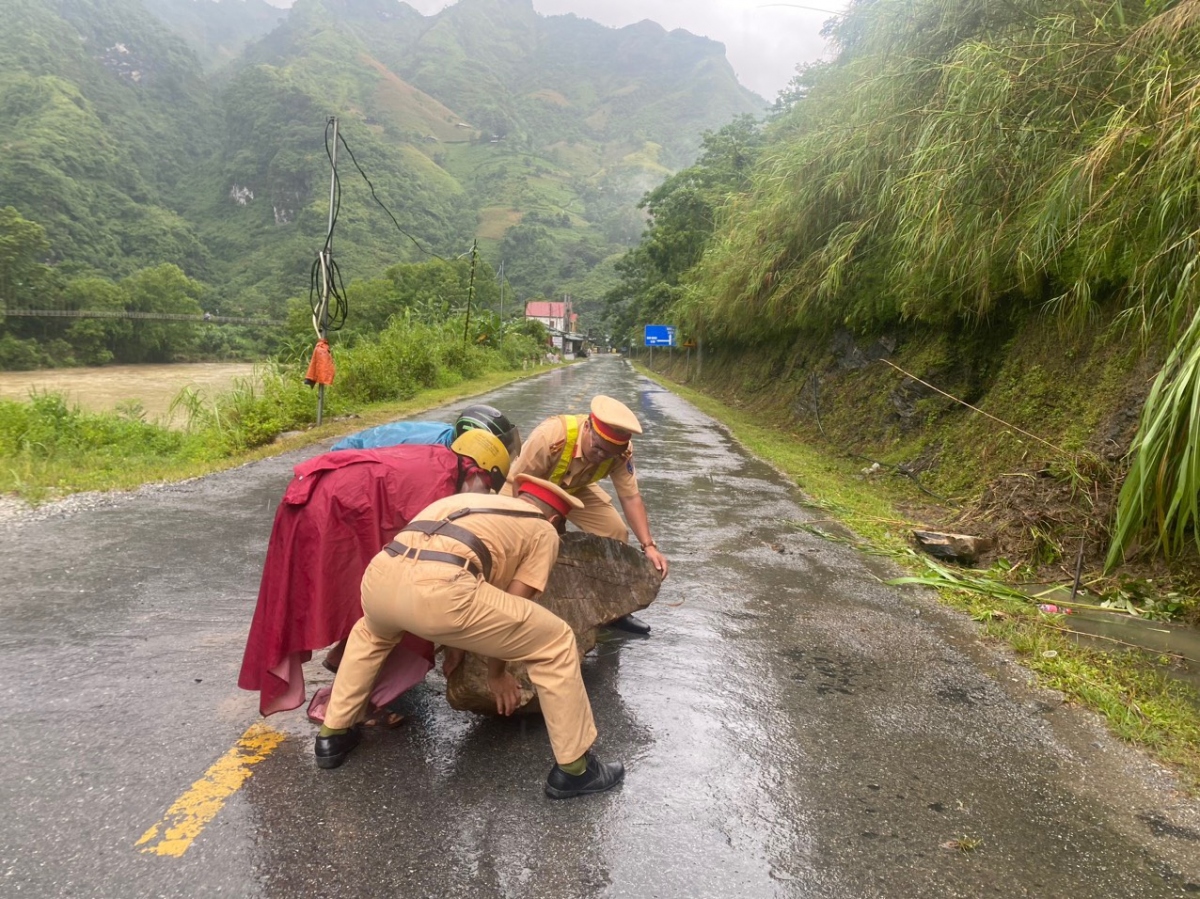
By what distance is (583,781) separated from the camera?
2.66 meters

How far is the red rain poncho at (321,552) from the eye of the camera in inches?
113

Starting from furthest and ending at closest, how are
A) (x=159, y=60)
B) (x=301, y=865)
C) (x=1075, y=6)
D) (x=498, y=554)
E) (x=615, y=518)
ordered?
1. (x=159, y=60)
2. (x=1075, y=6)
3. (x=615, y=518)
4. (x=498, y=554)
5. (x=301, y=865)

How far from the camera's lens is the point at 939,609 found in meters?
5.17

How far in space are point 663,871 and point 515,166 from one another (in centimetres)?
18080

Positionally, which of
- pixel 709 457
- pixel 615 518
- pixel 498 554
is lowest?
pixel 709 457

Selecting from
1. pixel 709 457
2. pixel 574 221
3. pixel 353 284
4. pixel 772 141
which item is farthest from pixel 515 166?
pixel 709 457

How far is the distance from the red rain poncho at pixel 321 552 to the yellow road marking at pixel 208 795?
0.48 feet

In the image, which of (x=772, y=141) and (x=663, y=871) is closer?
(x=663, y=871)

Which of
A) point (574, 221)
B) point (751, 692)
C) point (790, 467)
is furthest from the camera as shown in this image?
point (574, 221)

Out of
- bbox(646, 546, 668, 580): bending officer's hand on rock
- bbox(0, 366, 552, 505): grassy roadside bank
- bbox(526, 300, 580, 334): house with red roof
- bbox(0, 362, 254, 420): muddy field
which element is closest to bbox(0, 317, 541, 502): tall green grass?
bbox(0, 366, 552, 505): grassy roadside bank

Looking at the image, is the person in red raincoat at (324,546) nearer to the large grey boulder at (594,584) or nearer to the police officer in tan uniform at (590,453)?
the police officer in tan uniform at (590,453)

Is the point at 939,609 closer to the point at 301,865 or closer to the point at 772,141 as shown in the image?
the point at 301,865

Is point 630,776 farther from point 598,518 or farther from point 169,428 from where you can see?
point 169,428

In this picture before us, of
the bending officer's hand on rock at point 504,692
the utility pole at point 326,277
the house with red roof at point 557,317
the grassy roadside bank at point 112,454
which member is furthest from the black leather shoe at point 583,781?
the house with red roof at point 557,317
